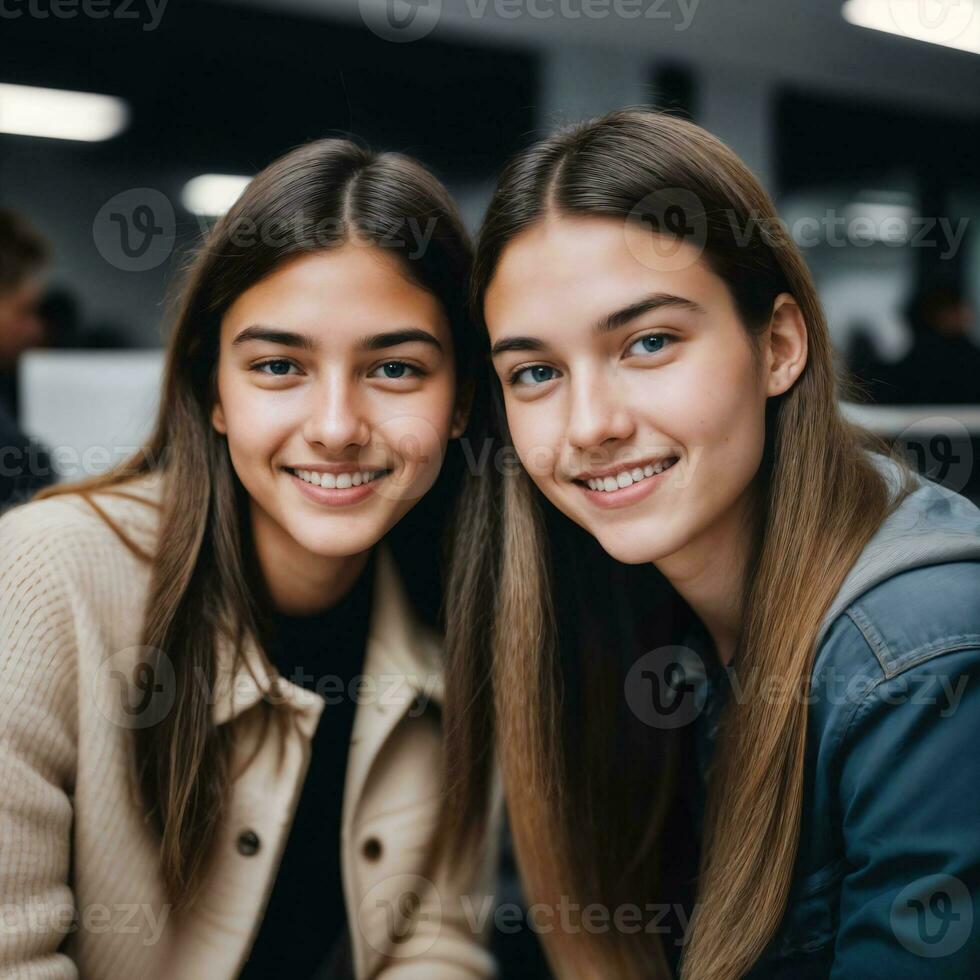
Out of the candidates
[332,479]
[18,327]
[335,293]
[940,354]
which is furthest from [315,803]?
[940,354]

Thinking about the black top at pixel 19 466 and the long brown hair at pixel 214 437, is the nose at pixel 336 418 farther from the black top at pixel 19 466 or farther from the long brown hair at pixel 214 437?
the black top at pixel 19 466

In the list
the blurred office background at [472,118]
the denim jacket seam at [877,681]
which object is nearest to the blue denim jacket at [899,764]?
the denim jacket seam at [877,681]

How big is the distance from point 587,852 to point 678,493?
0.50 m

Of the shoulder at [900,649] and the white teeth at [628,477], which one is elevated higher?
the white teeth at [628,477]

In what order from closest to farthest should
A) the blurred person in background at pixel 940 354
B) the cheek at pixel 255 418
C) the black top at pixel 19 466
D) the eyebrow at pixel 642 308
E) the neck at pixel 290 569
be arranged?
the eyebrow at pixel 642 308 < the cheek at pixel 255 418 < the neck at pixel 290 569 < the black top at pixel 19 466 < the blurred person in background at pixel 940 354

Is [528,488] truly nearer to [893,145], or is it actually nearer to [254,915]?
[254,915]

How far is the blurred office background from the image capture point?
194 cm

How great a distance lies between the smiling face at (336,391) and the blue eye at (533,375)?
105 millimetres

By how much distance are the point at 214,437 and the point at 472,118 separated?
1.43m

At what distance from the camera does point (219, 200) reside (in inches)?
86.1

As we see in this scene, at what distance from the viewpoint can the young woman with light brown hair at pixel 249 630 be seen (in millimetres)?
963

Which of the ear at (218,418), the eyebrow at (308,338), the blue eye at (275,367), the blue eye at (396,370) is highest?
the eyebrow at (308,338)

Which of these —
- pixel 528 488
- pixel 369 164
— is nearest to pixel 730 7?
pixel 369 164

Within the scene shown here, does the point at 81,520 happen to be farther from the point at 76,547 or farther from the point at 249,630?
the point at 249,630
